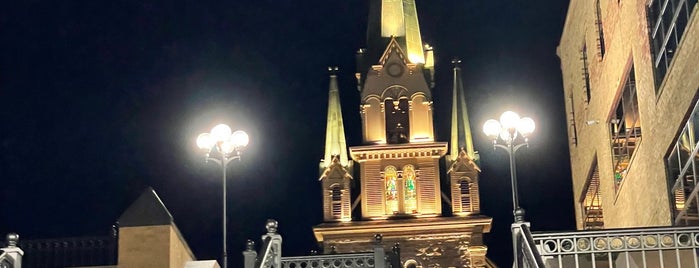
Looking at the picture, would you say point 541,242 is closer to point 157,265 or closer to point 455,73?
point 157,265

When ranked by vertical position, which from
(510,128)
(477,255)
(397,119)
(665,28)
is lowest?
(477,255)

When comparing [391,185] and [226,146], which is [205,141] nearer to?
[226,146]

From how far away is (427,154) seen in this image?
235 feet

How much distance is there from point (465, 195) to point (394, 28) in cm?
1046

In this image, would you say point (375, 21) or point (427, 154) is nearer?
point (427, 154)

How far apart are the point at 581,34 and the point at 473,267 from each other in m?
29.8

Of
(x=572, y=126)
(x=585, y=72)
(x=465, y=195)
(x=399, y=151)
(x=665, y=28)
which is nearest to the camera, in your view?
(x=665, y=28)

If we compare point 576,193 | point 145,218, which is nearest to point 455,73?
point 576,193

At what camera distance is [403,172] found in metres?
71.4

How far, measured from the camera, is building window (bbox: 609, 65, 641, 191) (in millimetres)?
32625

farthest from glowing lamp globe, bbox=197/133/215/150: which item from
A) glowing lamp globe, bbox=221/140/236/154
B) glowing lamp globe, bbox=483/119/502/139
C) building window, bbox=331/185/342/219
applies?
building window, bbox=331/185/342/219

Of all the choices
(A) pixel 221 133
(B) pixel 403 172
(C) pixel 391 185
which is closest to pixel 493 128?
(A) pixel 221 133

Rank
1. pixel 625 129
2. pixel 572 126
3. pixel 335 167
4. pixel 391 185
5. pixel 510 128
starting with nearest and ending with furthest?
pixel 510 128
pixel 625 129
pixel 572 126
pixel 391 185
pixel 335 167

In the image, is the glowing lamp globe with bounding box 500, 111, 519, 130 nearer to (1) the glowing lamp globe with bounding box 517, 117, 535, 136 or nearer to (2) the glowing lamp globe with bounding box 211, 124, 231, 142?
(1) the glowing lamp globe with bounding box 517, 117, 535, 136
